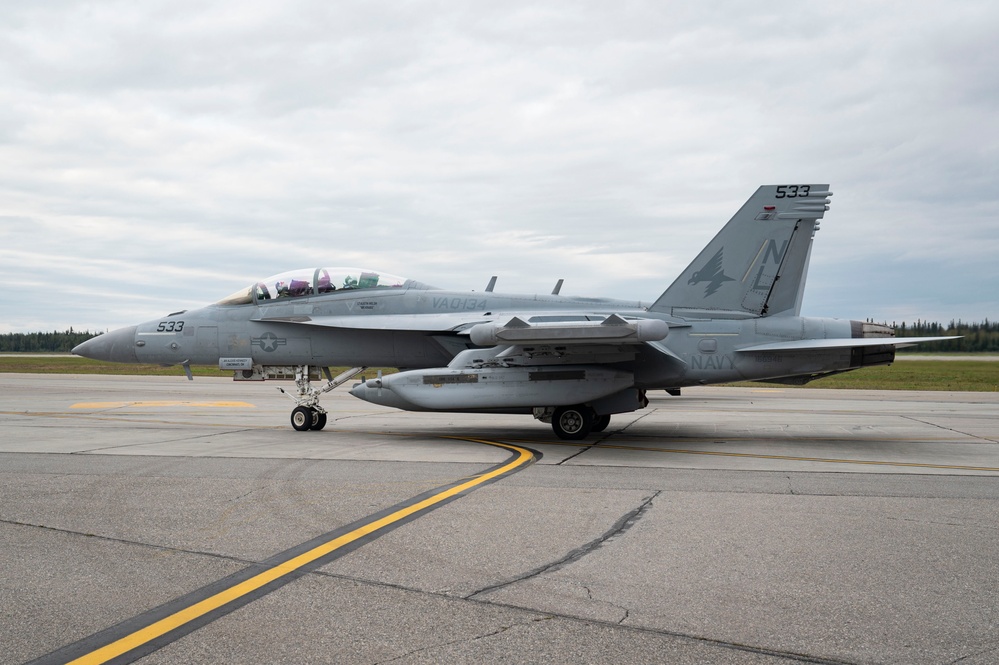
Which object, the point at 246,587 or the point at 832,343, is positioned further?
the point at 832,343

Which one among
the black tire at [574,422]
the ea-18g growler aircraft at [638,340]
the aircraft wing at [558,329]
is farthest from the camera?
the black tire at [574,422]

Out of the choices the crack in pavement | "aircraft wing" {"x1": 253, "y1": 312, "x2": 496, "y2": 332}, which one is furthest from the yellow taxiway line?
"aircraft wing" {"x1": 253, "y1": 312, "x2": 496, "y2": 332}

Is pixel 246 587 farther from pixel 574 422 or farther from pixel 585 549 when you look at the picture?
pixel 574 422

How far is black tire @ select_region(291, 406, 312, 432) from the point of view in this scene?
14.8 metres

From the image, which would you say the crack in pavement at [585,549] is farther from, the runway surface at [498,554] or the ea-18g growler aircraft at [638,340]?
the ea-18g growler aircraft at [638,340]

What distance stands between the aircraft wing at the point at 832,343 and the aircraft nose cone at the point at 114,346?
11694 mm

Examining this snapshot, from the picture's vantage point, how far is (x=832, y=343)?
40.3ft

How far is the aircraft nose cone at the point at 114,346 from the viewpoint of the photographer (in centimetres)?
1561

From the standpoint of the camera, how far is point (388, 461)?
10.4 m

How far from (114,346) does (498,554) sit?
506 inches

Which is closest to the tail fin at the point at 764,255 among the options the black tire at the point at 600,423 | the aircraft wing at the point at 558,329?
the aircraft wing at the point at 558,329

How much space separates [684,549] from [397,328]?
898cm

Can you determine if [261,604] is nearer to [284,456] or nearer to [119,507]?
[119,507]

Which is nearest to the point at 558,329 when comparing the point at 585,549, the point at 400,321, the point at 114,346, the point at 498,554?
the point at 400,321
